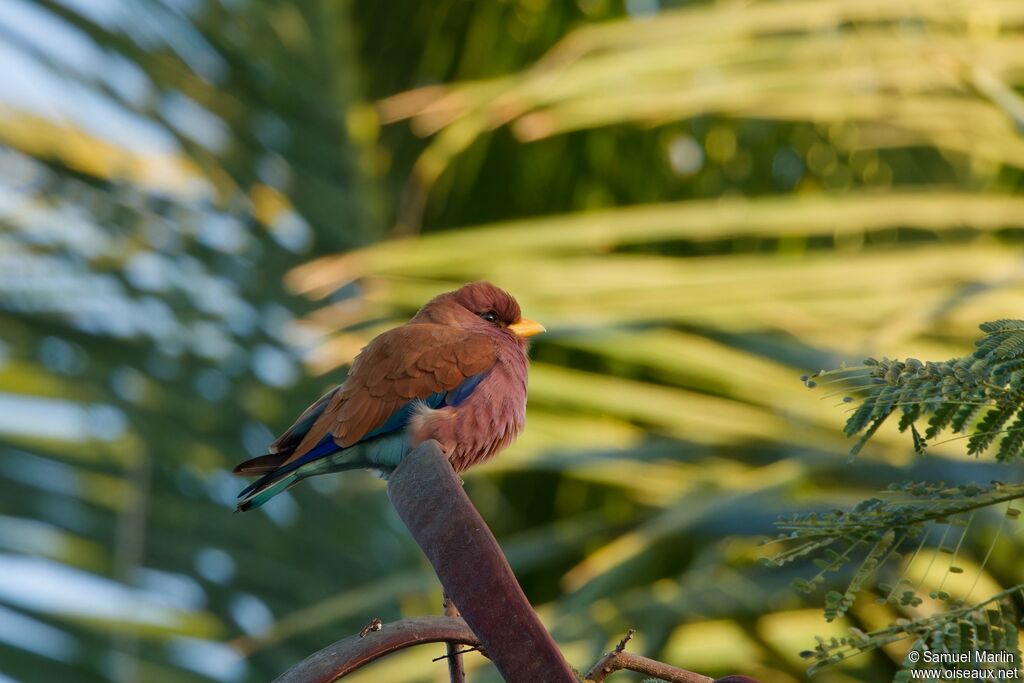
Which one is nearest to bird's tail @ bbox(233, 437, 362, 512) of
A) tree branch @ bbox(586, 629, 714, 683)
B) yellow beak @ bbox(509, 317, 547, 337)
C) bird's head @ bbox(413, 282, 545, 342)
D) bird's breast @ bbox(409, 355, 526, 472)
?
bird's breast @ bbox(409, 355, 526, 472)

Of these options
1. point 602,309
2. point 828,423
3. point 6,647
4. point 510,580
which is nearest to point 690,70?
point 602,309

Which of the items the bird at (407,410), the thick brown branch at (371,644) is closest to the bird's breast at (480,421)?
the bird at (407,410)

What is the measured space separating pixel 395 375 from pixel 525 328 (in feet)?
1.73

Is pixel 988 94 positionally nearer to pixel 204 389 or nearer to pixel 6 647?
pixel 204 389

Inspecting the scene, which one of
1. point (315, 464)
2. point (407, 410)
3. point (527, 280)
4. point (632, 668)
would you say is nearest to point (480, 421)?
point (407, 410)

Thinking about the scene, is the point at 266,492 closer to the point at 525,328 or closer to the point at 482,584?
the point at 525,328

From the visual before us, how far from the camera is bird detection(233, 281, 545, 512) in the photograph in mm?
2615

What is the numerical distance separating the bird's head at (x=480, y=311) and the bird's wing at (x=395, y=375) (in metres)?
0.15

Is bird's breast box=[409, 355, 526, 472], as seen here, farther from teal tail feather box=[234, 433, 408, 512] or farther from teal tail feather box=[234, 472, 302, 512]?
teal tail feather box=[234, 472, 302, 512]

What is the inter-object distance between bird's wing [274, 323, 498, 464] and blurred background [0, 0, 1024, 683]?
1.54 meters

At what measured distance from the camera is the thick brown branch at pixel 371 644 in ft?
5.40

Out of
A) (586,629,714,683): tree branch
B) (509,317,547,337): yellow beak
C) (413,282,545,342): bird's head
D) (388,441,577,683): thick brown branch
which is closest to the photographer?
(388,441,577,683): thick brown branch

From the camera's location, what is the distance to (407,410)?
275 cm

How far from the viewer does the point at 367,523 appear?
6.48 m
